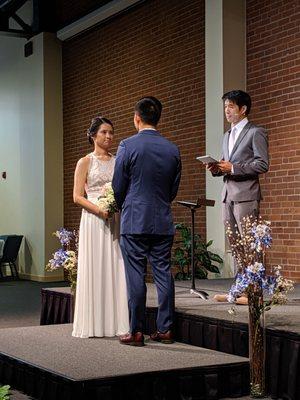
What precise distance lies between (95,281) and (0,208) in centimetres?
888

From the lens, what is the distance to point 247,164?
4645 mm

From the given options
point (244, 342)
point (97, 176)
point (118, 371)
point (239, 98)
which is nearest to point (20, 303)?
point (97, 176)

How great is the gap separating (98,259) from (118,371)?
1076mm

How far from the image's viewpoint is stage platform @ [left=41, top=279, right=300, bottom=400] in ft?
12.1

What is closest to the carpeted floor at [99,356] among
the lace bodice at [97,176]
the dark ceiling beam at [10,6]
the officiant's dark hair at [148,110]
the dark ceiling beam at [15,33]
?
the lace bodice at [97,176]

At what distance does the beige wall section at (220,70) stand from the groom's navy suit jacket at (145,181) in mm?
3600

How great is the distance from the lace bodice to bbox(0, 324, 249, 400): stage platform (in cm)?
95

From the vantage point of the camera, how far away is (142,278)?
4.07 m

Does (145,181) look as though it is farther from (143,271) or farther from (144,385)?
(144,385)

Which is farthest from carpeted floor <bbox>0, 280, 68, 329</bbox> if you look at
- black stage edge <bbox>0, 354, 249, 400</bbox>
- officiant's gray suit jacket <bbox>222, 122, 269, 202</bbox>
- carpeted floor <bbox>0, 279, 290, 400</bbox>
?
officiant's gray suit jacket <bbox>222, 122, 269, 202</bbox>

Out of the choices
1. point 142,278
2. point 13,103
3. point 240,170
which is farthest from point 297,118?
point 13,103

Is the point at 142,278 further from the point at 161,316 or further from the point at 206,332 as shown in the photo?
the point at 206,332

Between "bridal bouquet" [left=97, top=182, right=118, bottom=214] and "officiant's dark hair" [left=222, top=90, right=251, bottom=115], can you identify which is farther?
"officiant's dark hair" [left=222, top=90, right=251, bottom=115]

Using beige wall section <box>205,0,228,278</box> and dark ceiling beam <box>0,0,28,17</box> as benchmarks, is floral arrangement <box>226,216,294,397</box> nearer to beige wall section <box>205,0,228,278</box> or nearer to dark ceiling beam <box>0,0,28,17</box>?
beige wall section <box>205,0,228,278</box>
